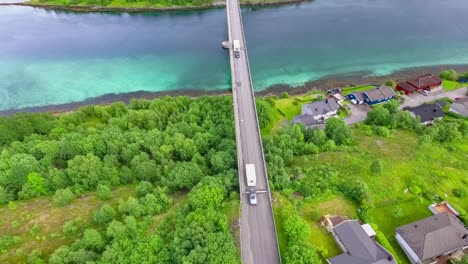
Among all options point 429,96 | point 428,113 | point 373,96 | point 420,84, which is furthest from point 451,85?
point 373,96

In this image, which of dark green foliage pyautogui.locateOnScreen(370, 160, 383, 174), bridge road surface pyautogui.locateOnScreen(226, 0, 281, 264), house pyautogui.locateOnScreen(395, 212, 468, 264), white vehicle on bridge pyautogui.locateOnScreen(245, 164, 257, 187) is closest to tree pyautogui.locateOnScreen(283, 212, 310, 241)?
bridge road surface pyautogui.locateOnScreen(226, 0, 281, 264)

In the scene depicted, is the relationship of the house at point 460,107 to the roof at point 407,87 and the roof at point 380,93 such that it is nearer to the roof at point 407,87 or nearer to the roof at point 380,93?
the roof at point 407,87

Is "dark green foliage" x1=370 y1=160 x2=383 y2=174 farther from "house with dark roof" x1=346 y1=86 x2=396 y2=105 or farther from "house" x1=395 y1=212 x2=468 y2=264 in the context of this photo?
"house with dark roof" x1=346 y1=86 x2=396 y2=105

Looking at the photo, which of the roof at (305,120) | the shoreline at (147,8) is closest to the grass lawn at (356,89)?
the roof at (305,120)

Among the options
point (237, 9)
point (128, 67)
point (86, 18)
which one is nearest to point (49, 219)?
point (128, 67)

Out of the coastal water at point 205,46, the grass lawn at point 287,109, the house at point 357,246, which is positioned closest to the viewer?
the house at point 357,246

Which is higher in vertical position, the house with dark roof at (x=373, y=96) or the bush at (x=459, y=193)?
the house with dark roof at (x=373, y=96)
